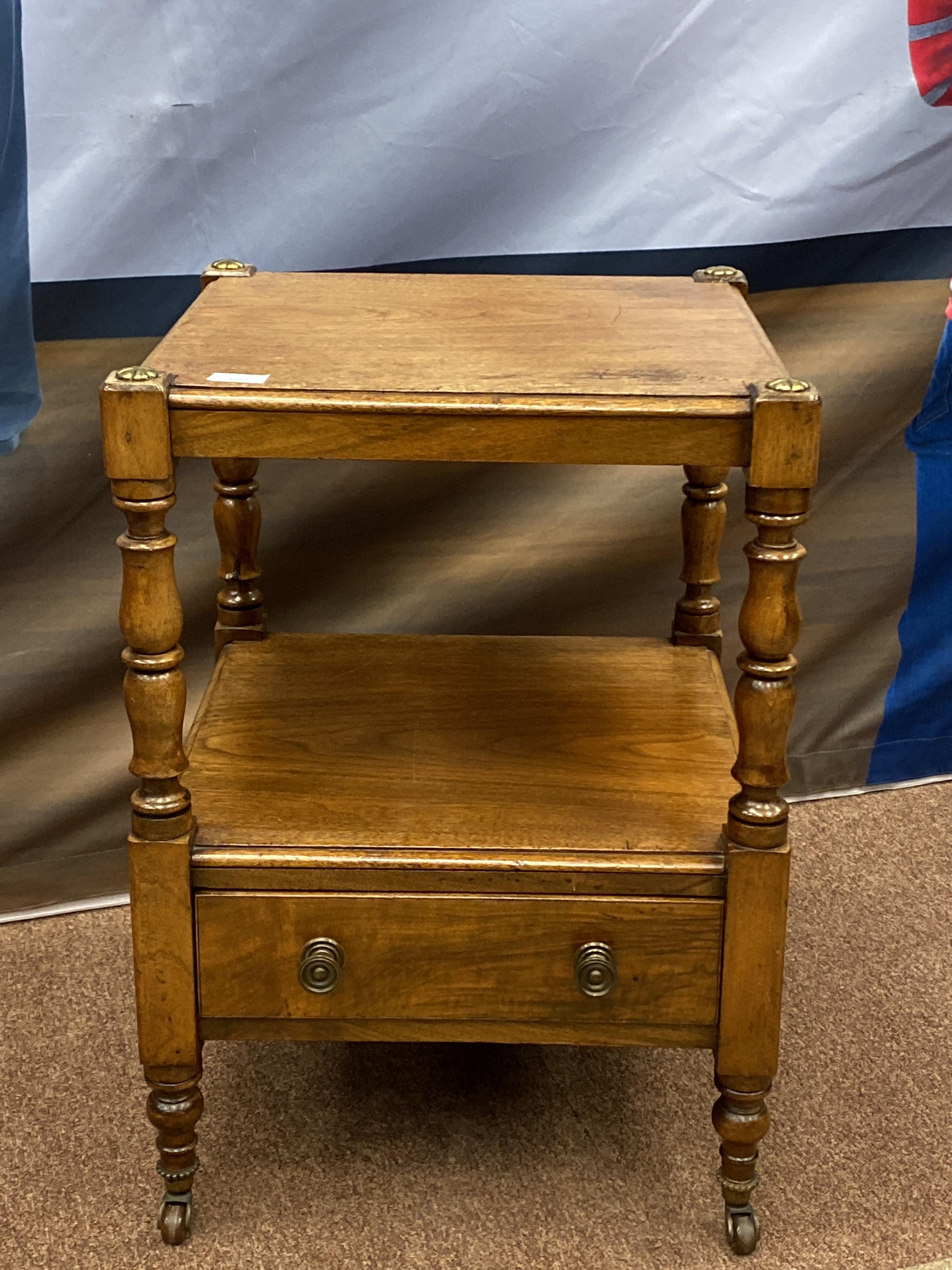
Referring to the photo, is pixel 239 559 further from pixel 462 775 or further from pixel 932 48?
pixel 932 48

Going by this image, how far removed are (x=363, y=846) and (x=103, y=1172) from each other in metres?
0.52

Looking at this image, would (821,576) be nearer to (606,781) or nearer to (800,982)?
(800,982)

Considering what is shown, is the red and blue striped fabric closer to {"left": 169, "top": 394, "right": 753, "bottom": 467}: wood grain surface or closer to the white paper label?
{"left": 169, "top": 394, "right": 753, "bottom": 467}: wood grain surface

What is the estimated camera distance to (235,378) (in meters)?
1.20

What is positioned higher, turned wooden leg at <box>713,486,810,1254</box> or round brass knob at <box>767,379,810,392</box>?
round brass knob at <box>767,379,810,392</box>

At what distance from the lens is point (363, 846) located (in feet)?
4.30

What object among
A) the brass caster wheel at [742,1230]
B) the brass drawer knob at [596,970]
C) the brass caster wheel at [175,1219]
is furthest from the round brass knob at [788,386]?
the brass caster wheel at [175,1219]

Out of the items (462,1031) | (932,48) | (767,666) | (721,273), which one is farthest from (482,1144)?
(932,48)

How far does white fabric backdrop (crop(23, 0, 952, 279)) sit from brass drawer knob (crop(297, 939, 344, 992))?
934mm

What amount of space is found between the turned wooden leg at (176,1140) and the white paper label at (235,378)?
2.13 ft

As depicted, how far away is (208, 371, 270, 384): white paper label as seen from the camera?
3.89 ft

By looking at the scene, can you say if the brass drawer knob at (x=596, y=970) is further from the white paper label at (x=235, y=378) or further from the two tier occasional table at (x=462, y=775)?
the white paper label at (x=235, y=378)

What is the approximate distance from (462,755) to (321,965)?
0.26 m

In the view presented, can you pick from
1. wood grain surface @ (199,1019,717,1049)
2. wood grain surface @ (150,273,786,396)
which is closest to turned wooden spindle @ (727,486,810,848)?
wood grain surface @ (150,273,786,396)
